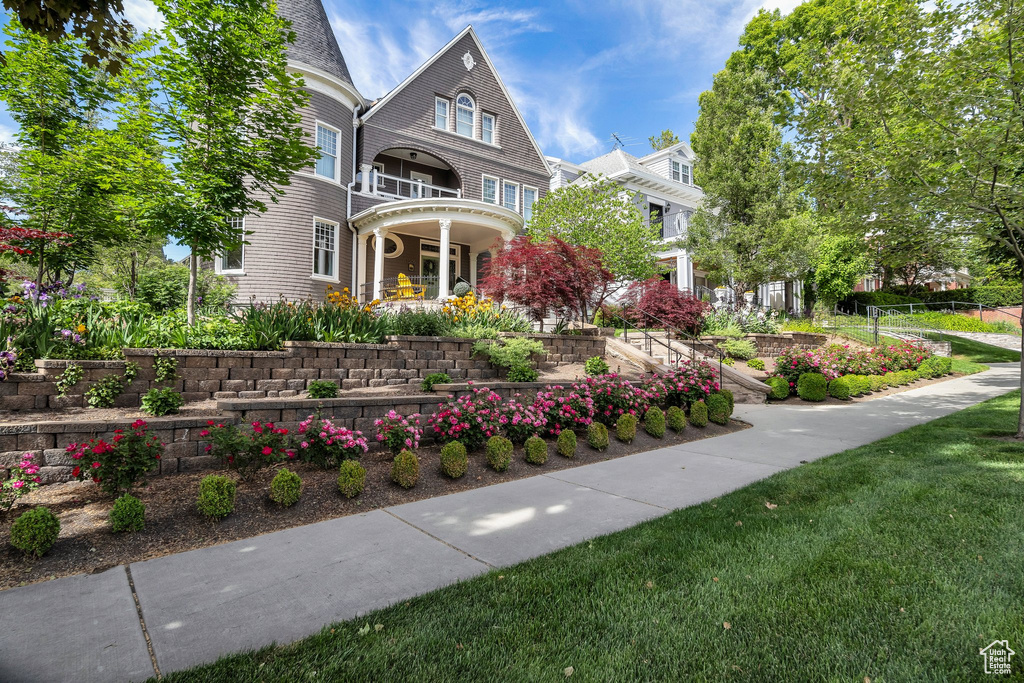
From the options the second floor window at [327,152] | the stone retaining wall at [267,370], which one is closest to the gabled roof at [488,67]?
the second floor window at [327,152]

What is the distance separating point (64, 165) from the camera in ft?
24.8

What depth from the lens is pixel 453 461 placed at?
16.5 ft

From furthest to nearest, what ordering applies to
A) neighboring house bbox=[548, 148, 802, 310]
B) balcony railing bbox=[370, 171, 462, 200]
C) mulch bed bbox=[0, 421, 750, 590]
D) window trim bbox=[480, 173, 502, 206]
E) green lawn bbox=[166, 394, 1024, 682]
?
neighboring house bbox=[548, 148, 802, 310]
window trim bbox=[480, 173, 502, 206]
balcony railing bbox=[370, 171, 462, 200]
mulch bed bbox=[0, 421, 750, 590]
green lawn bbox=[166, 394, 1024, 682]

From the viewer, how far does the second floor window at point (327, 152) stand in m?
15.9

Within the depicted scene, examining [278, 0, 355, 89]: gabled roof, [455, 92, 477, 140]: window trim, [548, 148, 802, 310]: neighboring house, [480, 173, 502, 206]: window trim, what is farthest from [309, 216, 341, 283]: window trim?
[548, 148, 802, 310]: neighboring house

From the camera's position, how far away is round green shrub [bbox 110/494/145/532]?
3367mm

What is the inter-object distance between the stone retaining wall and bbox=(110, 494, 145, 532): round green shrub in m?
2.46

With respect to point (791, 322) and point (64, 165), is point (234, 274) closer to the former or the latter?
point (64, 165)

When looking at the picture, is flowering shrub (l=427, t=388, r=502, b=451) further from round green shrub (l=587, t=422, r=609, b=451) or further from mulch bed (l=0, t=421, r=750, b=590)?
round green shrub (l=587, t=422, r=609, b=451)

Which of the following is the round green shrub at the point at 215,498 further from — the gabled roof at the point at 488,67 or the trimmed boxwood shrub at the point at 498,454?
the gabled roof at the point at 488,67

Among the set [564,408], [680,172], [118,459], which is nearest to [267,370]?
[118,459]

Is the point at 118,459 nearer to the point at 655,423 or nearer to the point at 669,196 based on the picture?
the point at 655,423

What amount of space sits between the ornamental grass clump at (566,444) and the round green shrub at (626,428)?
988 millimetres

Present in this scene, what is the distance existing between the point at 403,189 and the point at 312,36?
5.67 meters
